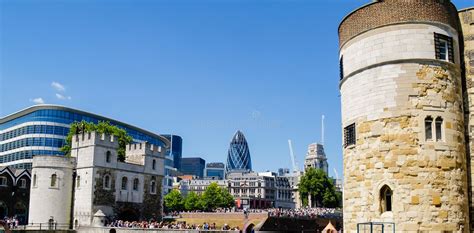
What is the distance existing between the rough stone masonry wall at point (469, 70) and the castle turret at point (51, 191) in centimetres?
4280

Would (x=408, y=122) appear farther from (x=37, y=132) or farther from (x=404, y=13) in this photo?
(x=37, y=132)

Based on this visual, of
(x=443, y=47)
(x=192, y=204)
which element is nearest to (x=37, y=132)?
(x=192, y=204)

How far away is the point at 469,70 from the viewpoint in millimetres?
24266

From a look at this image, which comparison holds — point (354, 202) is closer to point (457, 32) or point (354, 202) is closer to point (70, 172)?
point (457, 32)

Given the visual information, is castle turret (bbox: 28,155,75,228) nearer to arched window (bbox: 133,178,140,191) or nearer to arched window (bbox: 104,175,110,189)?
arched window (bbox: 104,175,110,189)

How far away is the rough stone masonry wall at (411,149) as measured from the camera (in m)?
22.1

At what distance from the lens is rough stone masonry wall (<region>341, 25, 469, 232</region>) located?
22.1 metres

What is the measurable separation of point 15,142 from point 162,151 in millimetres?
60844

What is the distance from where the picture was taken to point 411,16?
76.7 feet

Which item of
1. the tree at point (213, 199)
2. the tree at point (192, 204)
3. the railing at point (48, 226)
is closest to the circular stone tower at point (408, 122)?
the railing at point (48, 226)

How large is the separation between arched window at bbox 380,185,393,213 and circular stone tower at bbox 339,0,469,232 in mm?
39

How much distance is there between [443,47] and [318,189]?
8314 cm

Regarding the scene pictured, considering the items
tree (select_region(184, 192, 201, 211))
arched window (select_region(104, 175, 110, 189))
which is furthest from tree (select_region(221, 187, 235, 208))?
arched window (select_region(104, 175, 110, 189))

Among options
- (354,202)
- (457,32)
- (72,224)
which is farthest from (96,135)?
(457,32)
